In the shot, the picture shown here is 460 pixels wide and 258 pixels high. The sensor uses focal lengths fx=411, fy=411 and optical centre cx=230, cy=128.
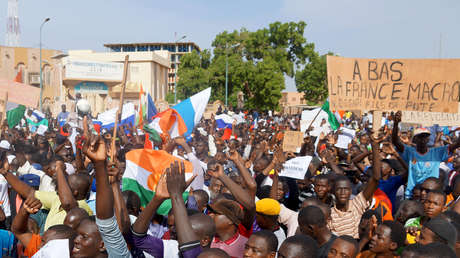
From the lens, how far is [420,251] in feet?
8.16

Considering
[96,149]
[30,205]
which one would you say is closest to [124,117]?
[30,205]

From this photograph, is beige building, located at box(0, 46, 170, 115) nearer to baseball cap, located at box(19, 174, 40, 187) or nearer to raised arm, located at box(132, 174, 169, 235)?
baseball cap, located at box(19, 174, 40, 187)

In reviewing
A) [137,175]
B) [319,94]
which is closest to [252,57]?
[319,94]

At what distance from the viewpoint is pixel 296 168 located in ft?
18.0

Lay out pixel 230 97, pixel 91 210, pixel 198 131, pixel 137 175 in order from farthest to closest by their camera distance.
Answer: pixel 230 97 → pixel 198 131 → pixel 137 175 → pixel 91 210

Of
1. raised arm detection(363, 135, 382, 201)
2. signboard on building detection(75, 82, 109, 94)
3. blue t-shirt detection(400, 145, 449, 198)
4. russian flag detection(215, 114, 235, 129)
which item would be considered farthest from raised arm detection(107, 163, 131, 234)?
signboard on building detection(75, 82, 109, 94)

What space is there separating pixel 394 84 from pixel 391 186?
1.87 metres

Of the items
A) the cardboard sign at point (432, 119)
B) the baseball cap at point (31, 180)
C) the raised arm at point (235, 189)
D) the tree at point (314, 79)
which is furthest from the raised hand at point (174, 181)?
the tree at point (314, 79)

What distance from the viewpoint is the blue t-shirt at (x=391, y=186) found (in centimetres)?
516

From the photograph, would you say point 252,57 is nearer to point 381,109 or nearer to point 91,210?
point 381,109

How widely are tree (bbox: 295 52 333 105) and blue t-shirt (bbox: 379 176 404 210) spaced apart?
3437 centimetres

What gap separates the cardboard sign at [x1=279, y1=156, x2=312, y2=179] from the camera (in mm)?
5367

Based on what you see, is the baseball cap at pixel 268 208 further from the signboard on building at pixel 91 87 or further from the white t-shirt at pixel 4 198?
the signboard on building at pixel 91 87

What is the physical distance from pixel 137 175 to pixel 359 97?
3887mm
